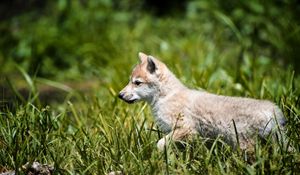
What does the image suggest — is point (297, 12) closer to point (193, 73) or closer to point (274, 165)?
point (193, 73)

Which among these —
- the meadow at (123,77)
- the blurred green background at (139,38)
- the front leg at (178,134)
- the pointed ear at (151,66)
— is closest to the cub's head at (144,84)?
the pointed ear at (151,66)

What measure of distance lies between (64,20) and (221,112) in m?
6.37

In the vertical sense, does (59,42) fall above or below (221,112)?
below

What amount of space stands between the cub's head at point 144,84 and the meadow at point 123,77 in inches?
10.4

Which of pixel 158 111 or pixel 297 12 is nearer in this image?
pixel 158 111

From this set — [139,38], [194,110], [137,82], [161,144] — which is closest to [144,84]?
[137,82]

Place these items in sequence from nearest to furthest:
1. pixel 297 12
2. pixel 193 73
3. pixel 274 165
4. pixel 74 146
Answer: pixel 274 165, pixel 74 146, pixel 193 73, pixel 297 12

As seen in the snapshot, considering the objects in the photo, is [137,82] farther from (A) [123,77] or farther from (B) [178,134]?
(A) [123,77]

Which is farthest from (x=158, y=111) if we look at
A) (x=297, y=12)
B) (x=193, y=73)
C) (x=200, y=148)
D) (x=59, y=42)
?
(x=59, y=42)

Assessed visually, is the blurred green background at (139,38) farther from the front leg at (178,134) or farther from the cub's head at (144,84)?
the front leg at (178,134)

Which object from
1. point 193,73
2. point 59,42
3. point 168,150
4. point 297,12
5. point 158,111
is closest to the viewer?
point 168,150

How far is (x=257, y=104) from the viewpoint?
517 cm

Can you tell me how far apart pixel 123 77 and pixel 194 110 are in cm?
272

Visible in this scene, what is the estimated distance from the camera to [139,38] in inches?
419
